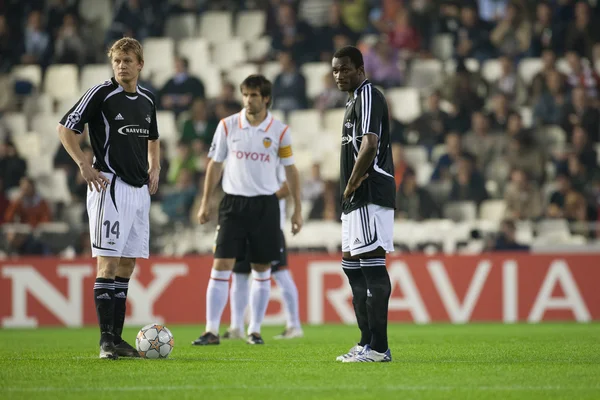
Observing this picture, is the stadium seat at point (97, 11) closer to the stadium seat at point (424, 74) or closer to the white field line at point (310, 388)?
the stadium seat at point (424, 74)

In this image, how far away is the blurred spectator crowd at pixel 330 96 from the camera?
1633 cm

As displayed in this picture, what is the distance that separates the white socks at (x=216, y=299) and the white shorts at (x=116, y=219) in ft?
6.10

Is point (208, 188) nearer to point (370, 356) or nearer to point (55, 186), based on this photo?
point (370, 356)

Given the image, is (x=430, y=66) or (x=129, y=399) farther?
(x=430, y=66)

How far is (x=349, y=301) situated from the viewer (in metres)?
15.1

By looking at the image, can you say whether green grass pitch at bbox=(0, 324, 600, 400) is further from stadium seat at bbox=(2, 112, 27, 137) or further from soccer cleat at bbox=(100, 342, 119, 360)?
stadium seat at bbox=(2, 112, 27, 137)

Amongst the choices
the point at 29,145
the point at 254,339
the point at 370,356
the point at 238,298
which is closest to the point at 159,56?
the point at 29,145

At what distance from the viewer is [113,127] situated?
7.73 metres

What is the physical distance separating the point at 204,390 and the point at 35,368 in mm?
1953

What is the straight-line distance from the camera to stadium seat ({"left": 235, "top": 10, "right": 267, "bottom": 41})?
68.7ft

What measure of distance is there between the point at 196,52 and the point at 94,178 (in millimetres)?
13414

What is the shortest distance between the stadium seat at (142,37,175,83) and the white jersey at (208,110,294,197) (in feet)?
34.8

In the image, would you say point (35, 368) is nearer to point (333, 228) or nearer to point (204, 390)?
point (204, 390)

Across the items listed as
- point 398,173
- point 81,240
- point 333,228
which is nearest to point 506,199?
point 398,173
